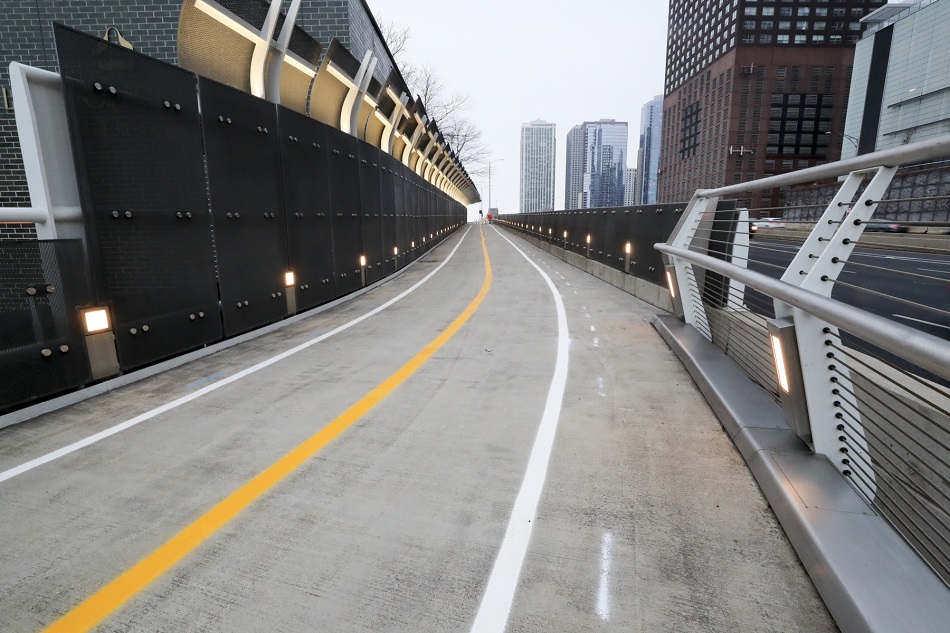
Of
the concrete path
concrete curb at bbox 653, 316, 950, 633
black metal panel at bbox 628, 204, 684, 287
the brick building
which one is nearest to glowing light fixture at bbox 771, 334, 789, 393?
concrete curb at bbox 653, 316, 950, 633

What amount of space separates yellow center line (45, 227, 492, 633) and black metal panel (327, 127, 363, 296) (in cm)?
667

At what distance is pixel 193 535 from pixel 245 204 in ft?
19.0

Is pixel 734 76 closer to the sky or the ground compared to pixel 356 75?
closer to the sky

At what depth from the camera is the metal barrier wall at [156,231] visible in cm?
466

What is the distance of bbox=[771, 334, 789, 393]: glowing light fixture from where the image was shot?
3113mm

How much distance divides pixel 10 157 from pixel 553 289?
1753cm

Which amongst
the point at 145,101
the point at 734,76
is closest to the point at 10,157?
the point at 145,101

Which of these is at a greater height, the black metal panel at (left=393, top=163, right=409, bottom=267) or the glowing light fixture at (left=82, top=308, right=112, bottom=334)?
the black metal panel at (left=393, top=163, right=409, bottom=267)

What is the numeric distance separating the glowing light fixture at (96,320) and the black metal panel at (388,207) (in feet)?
32.1

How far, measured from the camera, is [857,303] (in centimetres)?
1115

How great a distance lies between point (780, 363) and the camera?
3.17 m

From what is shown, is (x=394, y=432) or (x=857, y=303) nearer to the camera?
(x=394, y=432)

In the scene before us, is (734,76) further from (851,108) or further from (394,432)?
(394,432)

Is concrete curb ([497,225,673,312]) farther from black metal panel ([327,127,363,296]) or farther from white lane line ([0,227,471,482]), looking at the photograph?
black metal panel ([327,127,363,296])
